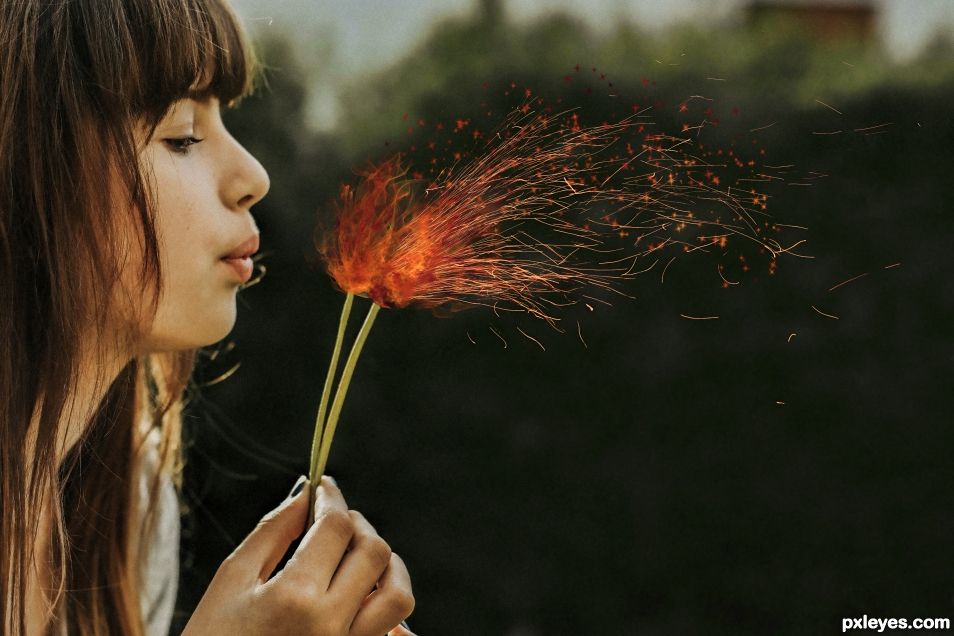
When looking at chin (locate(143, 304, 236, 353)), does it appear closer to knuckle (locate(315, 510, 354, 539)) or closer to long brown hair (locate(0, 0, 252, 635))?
long brown hair (locate(0, 0, 252, 635))

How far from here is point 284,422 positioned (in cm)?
103

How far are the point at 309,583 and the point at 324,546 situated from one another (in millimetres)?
22

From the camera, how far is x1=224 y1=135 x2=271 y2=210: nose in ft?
1.90

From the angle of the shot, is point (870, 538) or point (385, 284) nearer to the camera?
point (385, 284)

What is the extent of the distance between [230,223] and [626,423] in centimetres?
58

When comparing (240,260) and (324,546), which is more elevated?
(240,260)

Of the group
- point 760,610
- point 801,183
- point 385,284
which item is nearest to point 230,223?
point 385,284

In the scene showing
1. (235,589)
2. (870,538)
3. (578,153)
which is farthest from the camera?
(870,538)

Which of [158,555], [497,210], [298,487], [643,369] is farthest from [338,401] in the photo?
[643,369]

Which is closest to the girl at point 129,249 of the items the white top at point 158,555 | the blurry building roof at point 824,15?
the white top at point 158,555

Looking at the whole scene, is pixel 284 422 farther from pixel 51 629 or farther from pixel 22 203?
pixel 22 203

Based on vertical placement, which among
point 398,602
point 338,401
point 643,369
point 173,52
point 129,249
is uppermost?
point 173,52

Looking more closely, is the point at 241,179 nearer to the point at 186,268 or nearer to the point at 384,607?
the point at 186,268

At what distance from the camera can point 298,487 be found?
0.60 m
